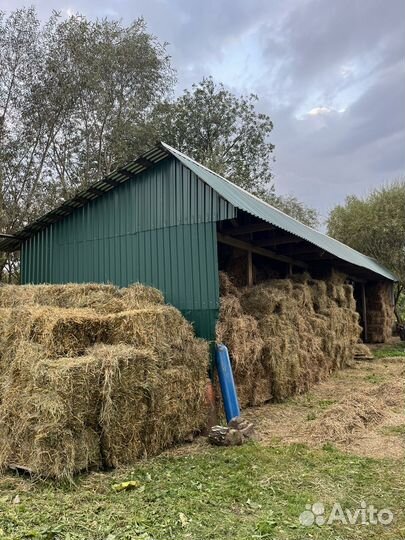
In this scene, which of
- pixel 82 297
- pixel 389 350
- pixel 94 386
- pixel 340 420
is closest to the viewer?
pixel 94 386

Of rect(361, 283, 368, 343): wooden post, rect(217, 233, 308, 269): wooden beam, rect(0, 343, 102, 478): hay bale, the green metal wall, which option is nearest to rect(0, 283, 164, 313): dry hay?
the green metal wall

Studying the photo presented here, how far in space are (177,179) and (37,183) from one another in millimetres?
12080

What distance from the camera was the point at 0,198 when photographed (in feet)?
52.6

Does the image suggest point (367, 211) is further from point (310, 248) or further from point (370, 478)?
point (370, 478)

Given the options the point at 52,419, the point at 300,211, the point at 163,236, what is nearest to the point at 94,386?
the point at 52,419

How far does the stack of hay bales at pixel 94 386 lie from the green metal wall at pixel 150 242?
1.33 m

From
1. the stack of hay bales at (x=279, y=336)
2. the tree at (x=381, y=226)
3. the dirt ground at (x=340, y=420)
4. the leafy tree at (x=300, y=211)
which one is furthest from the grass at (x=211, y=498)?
the leafy tree at (x=300, y=211)

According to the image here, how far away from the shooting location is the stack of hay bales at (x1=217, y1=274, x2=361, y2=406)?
278 inches

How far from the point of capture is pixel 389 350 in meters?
15.5

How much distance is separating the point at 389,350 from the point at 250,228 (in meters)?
10.3

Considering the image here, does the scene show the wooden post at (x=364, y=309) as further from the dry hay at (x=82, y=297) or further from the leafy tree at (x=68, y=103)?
the dry hay at (x=82, y=297)

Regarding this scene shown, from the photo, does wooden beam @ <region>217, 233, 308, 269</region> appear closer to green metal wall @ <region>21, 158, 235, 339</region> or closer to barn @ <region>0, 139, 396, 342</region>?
barn @ <region>0, 139, 396, 342</region>

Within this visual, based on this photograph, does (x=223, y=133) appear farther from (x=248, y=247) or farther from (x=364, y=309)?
(x=248, y=247)

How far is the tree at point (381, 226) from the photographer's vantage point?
74.7 ft
